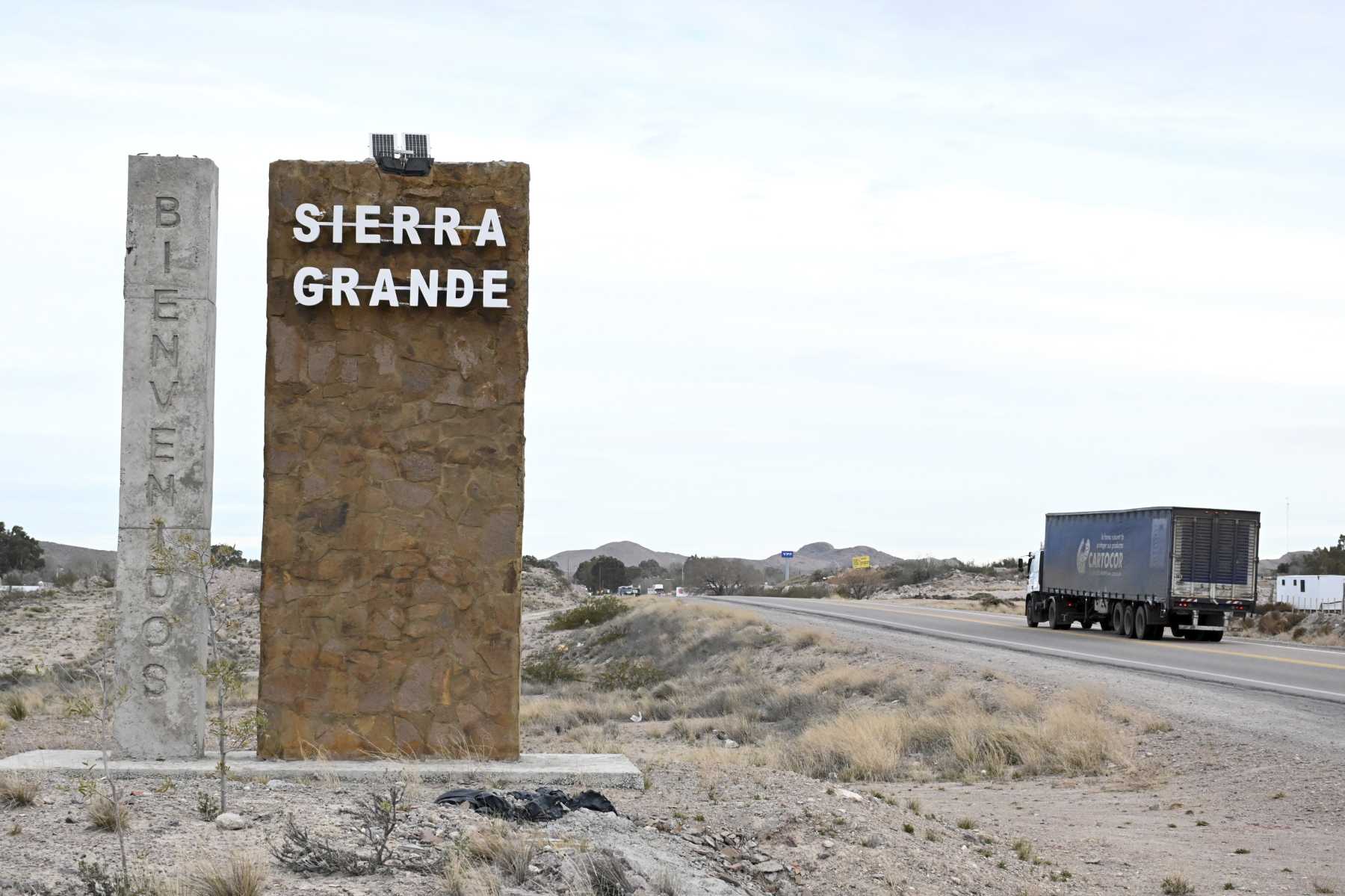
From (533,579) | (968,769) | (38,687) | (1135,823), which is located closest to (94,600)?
(38,687)

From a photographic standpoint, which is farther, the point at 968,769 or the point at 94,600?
the point at 94,600

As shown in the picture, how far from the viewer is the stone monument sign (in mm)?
12656

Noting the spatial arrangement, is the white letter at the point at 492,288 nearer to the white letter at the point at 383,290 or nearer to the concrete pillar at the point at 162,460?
the white letter at the point at 383,290

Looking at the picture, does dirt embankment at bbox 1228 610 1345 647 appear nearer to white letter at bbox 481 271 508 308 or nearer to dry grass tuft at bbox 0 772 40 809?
white letter at bbox 481 271 508 308

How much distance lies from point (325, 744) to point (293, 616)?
3.91ft

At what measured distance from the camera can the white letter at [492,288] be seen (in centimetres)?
1275

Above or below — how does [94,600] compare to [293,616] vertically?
below

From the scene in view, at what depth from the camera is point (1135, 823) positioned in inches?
530

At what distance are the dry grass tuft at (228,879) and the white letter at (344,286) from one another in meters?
6.17

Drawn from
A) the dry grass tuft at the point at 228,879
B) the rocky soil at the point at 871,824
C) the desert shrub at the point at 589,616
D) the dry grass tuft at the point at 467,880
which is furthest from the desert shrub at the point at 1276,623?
the dry grass tuft at the point at 228,879

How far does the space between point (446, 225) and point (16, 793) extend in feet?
19.4

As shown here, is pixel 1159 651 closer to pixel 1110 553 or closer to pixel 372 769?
pixel 1110 553

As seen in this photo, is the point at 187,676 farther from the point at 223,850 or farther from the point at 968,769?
the point at 968,769

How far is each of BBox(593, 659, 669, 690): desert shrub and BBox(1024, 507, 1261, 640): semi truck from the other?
12.6m
